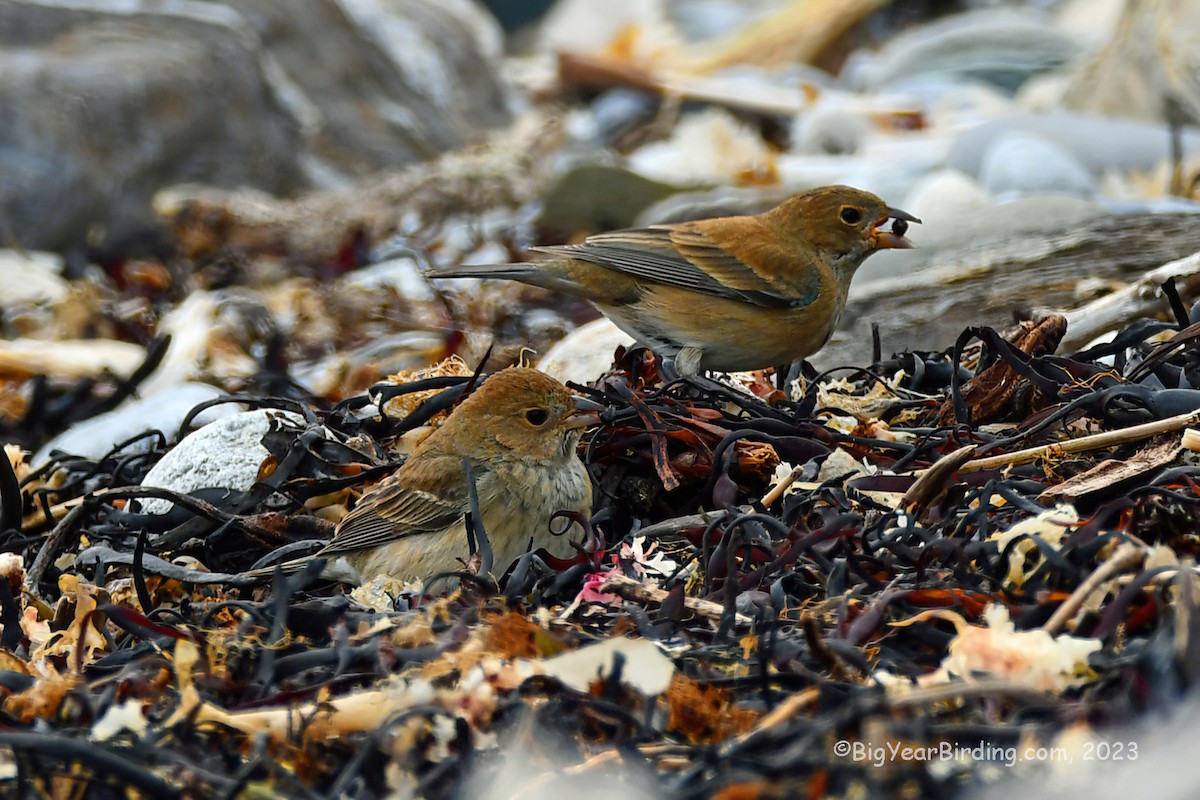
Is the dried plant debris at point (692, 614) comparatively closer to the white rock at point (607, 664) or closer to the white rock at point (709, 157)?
the white rock at point (607, 664)

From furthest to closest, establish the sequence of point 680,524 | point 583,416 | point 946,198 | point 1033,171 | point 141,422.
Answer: point 1033,171 < point 946,198 < point 141,422 < point 583,416 < point 680,524

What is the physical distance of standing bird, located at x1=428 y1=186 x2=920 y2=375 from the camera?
496cm

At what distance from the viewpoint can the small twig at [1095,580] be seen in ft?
8.17

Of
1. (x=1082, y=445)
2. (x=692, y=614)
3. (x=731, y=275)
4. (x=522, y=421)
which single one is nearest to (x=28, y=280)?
(x=731, y=275)

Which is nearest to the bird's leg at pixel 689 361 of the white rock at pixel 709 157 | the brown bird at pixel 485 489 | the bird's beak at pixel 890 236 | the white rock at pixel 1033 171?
the bird's beak at pixel 890 236

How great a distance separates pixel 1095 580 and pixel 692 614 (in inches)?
32.2

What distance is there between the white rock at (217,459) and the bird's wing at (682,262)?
137cm

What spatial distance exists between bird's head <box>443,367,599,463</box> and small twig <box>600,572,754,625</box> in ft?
2.78

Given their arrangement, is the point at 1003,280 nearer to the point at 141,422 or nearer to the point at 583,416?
the point at 583,416

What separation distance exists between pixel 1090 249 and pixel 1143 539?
3021 mm

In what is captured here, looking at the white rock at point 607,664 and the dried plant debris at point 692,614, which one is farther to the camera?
the white rock at point 607,664

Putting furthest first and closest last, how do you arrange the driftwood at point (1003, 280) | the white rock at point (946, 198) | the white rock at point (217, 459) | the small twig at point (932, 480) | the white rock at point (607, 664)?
the white rock at point (946, 198) → the driftwood at point (1003, 280) → the white rock at point (217, 459) → the small twig at point (932, 480) → the white rock at point (607, 664)

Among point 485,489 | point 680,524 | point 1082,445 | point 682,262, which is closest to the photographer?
point 1082,445

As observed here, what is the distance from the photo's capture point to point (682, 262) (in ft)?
17.2
